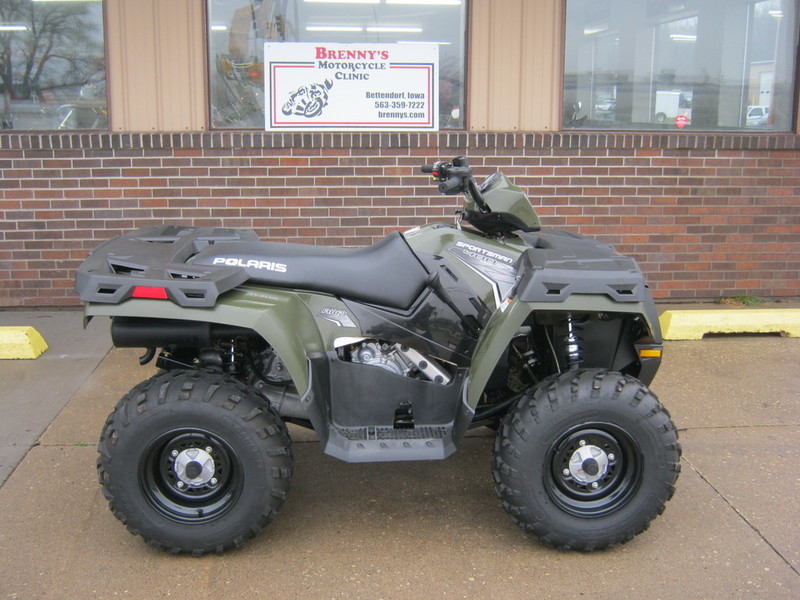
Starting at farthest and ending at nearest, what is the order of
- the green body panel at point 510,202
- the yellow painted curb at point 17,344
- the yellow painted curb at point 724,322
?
the yellow painted curb at point 724,322
the yellow painted curb at point 17,344
the green body panel at point 510,202

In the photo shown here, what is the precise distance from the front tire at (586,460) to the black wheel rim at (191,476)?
1.10m

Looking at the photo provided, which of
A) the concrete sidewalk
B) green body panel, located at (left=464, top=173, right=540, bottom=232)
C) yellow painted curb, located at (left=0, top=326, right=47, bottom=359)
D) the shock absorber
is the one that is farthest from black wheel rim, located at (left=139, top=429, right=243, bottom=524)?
yellow painted curb, located at (left=0, top=326, right=47, bottom=359)

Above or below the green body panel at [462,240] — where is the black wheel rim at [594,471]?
below

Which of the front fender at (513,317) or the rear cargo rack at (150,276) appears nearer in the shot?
the rear cargo rack at (150,276)

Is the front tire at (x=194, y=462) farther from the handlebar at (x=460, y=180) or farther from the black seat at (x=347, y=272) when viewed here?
the handlebar at (x=460, y=180)

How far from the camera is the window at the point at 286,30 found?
673 centimetres

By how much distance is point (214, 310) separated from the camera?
3.06 metres

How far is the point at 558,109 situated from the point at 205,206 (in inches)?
126

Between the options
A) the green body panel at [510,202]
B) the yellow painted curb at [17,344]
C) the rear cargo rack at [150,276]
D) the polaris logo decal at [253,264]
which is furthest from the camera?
the yellow painted curb at [17,344]

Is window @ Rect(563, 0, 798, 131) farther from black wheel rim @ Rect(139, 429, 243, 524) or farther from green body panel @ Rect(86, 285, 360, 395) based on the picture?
black wheel rim @ Rect(139, 429, 243, 524)

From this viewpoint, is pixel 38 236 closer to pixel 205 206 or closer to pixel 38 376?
pixel 205 206

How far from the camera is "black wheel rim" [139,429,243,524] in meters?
3.12

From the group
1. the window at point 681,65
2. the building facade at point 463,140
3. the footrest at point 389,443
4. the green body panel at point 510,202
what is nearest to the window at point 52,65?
the building facade at point 463,140

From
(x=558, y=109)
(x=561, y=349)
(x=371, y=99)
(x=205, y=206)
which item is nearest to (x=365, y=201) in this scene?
(x=371, y=99)
